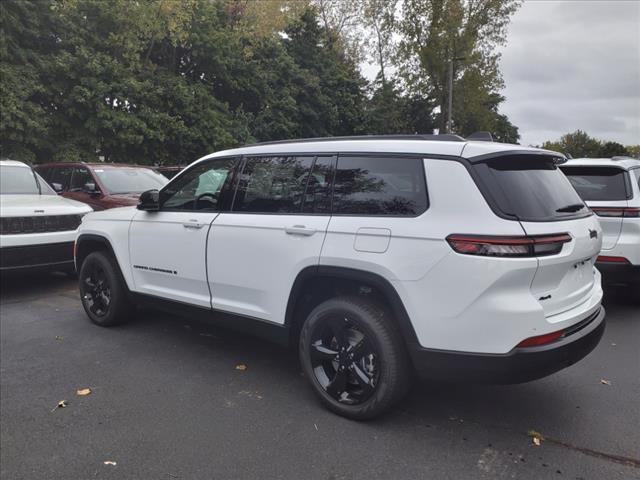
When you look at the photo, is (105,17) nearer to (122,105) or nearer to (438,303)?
(122,105)

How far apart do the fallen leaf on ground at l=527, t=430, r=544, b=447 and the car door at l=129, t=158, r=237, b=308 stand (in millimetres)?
2517

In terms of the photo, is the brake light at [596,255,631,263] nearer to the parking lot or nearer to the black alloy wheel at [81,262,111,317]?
the parking lot

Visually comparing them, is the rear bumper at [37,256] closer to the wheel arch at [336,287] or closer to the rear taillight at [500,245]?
the wheel arch at [336,287]

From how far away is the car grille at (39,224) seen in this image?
6.20m

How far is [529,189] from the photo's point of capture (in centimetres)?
298

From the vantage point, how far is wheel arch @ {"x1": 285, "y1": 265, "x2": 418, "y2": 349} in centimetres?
293

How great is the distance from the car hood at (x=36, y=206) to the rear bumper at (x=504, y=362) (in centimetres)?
563

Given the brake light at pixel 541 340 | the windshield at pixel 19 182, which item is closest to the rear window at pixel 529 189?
the brake light at pixel 541 340

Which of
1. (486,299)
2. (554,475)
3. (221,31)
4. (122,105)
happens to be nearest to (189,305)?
(486,299)

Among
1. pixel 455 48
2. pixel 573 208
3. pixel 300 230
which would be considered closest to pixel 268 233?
pixel 300 230

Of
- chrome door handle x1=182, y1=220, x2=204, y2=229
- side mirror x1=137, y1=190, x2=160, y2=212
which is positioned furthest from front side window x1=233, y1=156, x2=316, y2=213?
side mirror x1=137, y1=190, x2=160, y2=212

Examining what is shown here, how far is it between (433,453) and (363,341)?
756 mm

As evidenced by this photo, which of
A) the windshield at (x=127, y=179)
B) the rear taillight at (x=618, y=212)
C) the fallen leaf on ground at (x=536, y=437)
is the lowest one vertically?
the fallen leaf on ground at (x=536, y=437)

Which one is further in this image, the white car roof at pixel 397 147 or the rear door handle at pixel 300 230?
the rear door handle at pixel 300 230
